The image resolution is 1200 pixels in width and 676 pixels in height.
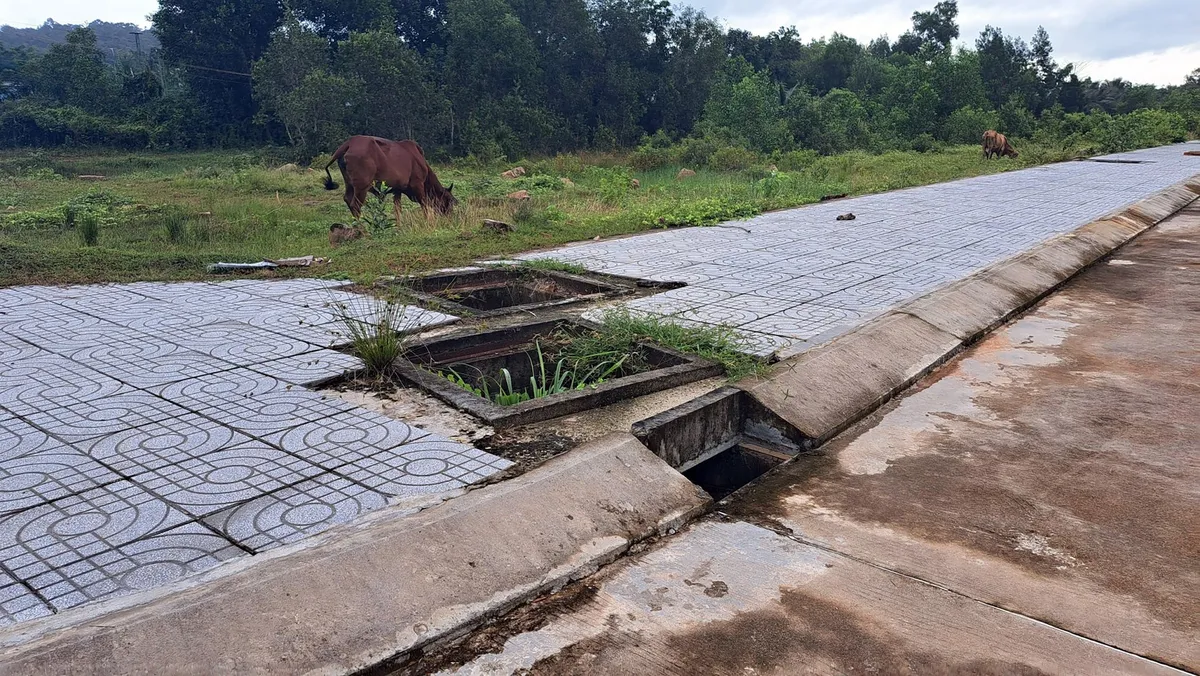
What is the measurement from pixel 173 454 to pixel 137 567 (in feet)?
2.73

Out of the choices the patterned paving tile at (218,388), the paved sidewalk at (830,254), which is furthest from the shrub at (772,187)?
the patterned paving tile at (218,388)

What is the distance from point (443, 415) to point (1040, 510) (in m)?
2.31

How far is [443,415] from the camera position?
3521mm

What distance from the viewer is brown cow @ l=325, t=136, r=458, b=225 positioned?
39.3ft

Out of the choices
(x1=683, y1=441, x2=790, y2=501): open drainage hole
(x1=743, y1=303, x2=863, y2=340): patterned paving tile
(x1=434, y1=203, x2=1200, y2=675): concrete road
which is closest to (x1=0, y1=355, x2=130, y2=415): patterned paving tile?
(x1=434, y1=203, x2=1200, y2=675): concrete road

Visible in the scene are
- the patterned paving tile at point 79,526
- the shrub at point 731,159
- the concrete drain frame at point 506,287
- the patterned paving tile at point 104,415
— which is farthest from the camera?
the shrub at point 731,159

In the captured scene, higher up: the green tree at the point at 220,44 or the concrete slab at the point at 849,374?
the green tree at the point at 220,44

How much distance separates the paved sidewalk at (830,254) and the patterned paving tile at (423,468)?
1.89m

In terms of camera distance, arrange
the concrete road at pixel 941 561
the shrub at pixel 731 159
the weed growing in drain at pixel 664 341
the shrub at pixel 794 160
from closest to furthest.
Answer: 1. the concrete road at pixel 941 561
2. the weed growing in drain at pixel 664 341
3. the shrub at pixel 794 160
4. the shrub at pixel 731 159

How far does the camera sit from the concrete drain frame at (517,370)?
353cm

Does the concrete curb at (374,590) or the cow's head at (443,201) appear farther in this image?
the cow's head at (443,201)

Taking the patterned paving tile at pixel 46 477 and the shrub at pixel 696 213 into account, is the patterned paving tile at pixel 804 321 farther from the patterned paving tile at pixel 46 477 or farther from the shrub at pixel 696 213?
the shrub at pixel 696 213

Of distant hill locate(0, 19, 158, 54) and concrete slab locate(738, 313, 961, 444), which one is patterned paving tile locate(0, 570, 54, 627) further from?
distant hill locate(0, 19, 158, 54)

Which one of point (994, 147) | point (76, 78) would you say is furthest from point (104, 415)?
point (76, 78)
